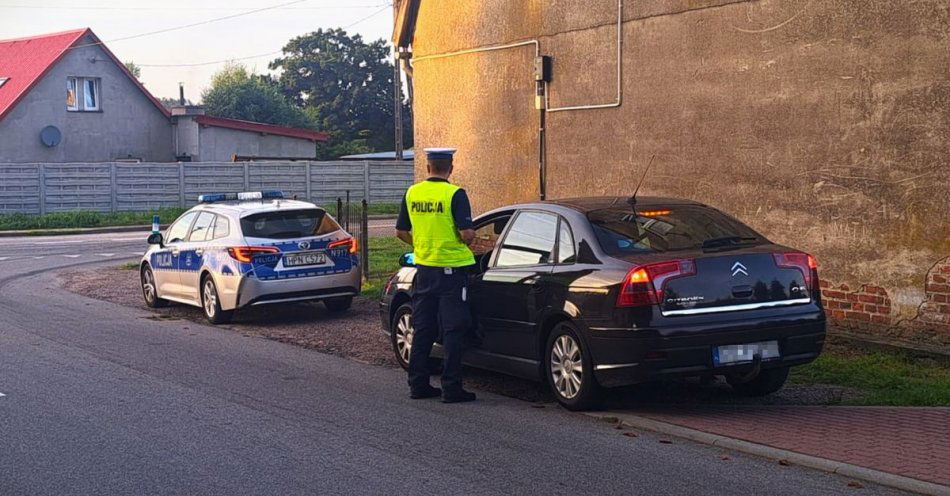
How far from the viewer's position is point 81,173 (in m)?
39.9

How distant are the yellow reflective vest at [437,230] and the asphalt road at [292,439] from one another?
112cm

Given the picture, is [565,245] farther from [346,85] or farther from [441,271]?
[346,85]

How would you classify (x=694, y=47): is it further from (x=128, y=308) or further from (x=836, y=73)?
(x=128, y=308)

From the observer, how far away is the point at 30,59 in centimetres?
4991

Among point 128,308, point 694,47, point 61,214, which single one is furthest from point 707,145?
point 61,214

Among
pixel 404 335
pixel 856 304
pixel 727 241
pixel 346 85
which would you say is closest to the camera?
pixel 727 241

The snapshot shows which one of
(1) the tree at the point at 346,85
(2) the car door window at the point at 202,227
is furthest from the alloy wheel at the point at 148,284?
(1) the tree at the point at 346,85

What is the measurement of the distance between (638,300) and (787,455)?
1536 mm

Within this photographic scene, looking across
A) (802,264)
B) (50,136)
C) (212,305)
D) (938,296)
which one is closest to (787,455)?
(802,264)

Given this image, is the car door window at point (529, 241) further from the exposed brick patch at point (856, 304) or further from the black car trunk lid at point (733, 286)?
the exposed brick patch at point (856, 304)

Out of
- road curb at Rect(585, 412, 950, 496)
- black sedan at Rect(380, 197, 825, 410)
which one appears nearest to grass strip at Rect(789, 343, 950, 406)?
black sedan at Rect(380, 197, 825, 410)

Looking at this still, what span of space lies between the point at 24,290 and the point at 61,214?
20.7 m

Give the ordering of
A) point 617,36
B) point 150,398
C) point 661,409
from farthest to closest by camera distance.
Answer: point 617,36 → point 150,398 → point 661,409

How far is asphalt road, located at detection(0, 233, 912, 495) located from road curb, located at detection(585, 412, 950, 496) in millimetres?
99
